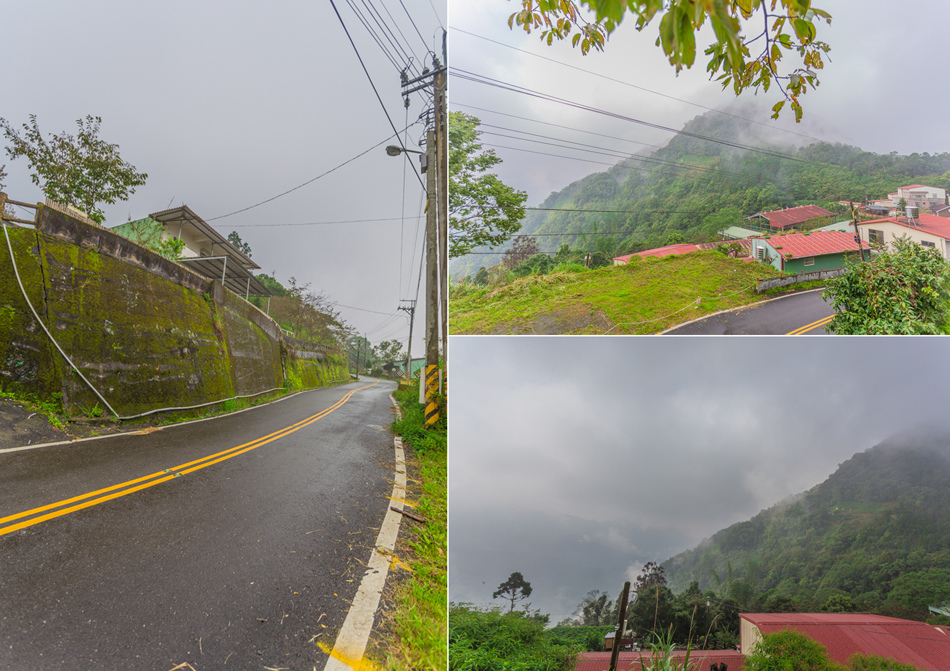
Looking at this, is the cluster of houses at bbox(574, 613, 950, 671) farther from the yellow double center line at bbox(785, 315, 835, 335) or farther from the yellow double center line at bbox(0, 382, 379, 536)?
the yellow double center line at bbox(0, 382, 379, 536)

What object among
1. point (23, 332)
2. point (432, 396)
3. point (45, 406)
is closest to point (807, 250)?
point (432, 396)

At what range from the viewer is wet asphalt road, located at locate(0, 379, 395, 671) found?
1.31 metres

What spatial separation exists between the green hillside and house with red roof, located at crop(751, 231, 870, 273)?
1.06 metres

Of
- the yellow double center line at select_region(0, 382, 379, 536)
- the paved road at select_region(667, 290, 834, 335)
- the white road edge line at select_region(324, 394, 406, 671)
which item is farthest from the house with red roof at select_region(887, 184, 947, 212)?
the yellow double center line at select_region(0, 382, 379, 536)

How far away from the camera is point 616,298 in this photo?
4.42 ft

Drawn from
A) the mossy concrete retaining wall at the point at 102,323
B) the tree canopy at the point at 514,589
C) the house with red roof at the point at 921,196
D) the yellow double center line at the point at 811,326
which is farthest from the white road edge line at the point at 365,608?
the mossy concrete retaining wall at the point at 102,323

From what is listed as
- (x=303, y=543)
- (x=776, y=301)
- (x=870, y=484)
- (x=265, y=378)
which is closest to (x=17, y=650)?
(x=303, y=543)

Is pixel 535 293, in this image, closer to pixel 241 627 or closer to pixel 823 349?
pixel 823 349

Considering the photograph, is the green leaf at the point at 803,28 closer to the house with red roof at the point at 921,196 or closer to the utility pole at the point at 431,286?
the house with red roof at the point at 921,196

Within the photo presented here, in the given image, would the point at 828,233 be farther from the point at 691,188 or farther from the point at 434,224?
the point at 434,224

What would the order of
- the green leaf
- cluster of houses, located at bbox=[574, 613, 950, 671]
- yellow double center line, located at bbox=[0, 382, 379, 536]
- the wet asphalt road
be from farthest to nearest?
1. yellow double center line, located at bbox=[0, 382, 379, 536]
2. cluster of houses, located at bbox=[574, 613, 950, 671]
3. the wet asphalt road
4. the green leaf

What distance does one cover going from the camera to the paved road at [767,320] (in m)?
1.37

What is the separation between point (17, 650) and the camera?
1234 millimetres

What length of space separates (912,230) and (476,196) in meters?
1.69
